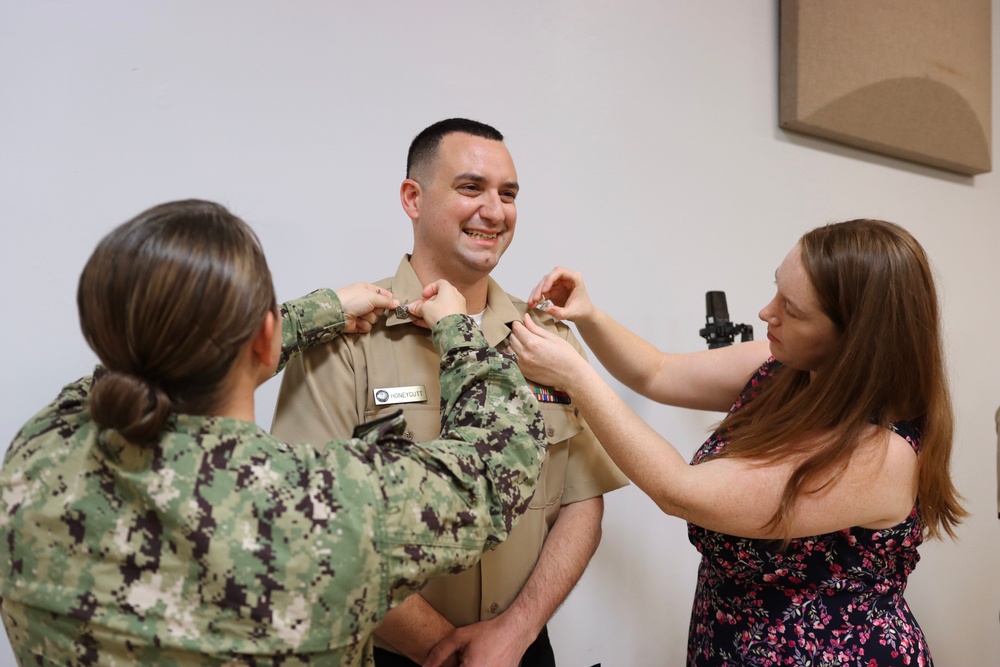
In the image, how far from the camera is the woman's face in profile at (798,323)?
150 centimetres

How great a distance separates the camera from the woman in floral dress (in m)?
1.41

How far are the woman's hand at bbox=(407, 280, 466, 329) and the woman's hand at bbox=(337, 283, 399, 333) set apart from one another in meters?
0.06

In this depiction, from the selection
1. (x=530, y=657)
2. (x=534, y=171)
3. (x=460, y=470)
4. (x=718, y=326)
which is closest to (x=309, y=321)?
(x=460, y=470)

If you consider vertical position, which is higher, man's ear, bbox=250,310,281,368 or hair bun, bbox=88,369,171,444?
man's ear, bbox=250,310,281,368

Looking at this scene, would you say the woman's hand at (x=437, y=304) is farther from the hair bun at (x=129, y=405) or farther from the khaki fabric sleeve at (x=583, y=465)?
the hair bun at (x=129, y=405)

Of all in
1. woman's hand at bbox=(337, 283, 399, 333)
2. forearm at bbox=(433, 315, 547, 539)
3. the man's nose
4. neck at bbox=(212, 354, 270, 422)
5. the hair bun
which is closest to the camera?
the hair bun

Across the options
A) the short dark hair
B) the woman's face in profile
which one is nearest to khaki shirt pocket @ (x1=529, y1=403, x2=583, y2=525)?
the woman's face in profile

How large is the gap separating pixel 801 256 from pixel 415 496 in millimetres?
983

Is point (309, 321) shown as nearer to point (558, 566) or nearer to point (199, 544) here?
point (199, 544)

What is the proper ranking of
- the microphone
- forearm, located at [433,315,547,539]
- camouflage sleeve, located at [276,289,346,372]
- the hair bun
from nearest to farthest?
the hair bun → forearm, located at [433,315,547,539] → camouflage sleeve, located at [276,289,346,372] → the microphone

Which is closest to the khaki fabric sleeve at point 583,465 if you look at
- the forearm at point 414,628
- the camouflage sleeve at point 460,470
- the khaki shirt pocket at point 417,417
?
the khaki shirt pocket at point 417,417

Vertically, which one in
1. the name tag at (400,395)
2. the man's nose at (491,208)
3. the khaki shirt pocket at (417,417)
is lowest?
the khaki shirt pocket at (417,417)

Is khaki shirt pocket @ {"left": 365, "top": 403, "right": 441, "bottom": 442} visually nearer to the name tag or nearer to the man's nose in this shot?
the name tag

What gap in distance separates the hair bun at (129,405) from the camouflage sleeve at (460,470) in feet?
0.87
